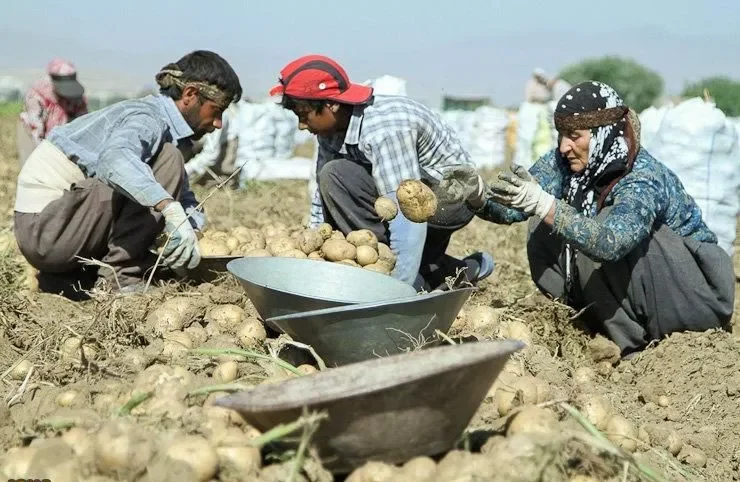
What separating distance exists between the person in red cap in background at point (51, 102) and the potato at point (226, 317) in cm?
440

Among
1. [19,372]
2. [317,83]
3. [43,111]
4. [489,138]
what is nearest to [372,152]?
[317,83]

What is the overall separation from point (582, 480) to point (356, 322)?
0.86 meters

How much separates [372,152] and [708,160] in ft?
9.97

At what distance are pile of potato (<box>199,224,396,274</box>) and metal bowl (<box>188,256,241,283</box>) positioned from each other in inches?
7.9

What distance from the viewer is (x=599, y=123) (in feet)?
12.1

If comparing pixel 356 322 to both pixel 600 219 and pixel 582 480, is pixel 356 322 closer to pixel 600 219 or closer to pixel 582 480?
pixel 582 480

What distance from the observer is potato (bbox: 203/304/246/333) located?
3.39m

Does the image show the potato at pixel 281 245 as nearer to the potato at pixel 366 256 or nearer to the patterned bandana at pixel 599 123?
the potato at pixel 366 256

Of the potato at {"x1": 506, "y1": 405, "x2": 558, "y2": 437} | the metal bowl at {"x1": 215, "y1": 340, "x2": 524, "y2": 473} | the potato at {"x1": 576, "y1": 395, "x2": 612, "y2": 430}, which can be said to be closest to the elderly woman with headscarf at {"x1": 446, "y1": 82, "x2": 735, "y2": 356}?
the potato at {"x1": 576, "y1": 395, "x2": 612, "y2": 430}

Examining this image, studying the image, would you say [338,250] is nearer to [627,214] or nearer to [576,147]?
[576,147]

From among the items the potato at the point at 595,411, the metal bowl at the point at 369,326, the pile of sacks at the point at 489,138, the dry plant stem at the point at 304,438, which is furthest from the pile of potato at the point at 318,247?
the pile of sacks at the point at 489,138

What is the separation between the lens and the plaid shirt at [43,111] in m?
7.26

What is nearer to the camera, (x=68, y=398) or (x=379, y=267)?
(x=68, y=398)

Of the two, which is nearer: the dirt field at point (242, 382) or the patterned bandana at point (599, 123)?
the dirt field at point (242, 382)
